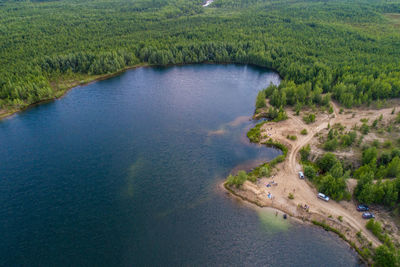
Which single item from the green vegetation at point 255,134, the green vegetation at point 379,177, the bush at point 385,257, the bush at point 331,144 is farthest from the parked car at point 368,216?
the green vegetation at point 255,134

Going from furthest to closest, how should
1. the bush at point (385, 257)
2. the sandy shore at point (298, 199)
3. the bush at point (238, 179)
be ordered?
the bush at point (238, 179), the sandy shore at point (298, 199), the bush at point (385, 257)

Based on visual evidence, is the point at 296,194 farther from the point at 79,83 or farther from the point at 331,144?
→ the point at 79,83

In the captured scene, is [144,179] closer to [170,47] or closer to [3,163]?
[3,163]

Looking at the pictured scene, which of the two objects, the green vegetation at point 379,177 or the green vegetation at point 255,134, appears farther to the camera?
the green vegetation at point 255,134

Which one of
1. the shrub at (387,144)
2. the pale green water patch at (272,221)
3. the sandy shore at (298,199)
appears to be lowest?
the pale green water patch at (272,221)

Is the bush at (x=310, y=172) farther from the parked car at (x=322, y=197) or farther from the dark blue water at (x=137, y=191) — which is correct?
the dark blue water at (x=137, y=191)

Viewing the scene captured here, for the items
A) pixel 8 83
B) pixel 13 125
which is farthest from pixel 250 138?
pixel 8 83

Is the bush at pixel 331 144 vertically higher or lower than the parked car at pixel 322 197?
higher

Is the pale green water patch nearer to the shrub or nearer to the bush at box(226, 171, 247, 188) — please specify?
the bush at box(226, 171, 247, 188)

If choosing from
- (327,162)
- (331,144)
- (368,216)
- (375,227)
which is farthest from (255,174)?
(375,227)

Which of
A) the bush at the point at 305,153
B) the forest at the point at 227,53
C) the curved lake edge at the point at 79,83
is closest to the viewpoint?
the bush at the point at 305,153

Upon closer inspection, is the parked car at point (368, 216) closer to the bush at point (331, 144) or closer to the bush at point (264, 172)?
the bush at point (331, 144)
